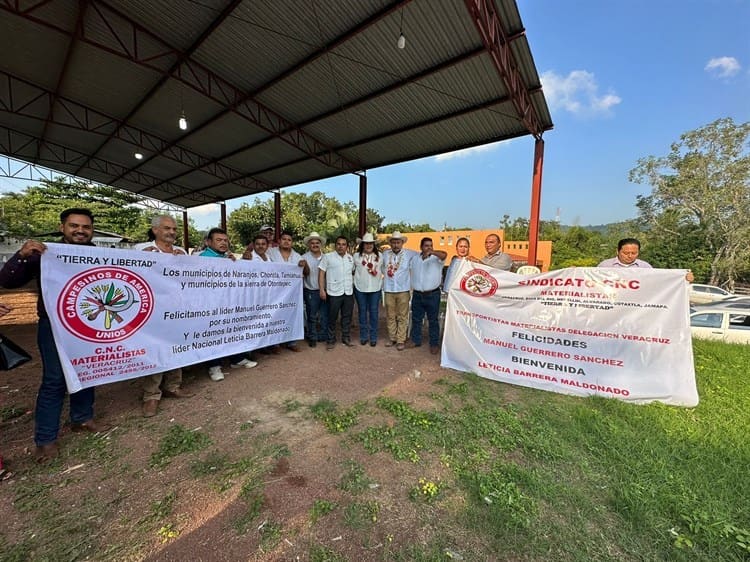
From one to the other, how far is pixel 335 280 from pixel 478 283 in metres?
2.02

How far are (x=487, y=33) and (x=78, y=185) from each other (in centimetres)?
3249

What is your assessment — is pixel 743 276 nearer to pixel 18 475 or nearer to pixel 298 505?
pixel 298 505

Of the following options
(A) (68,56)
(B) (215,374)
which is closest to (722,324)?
(B) (215,374)

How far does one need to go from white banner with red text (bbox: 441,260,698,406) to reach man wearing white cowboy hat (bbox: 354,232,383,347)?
1325 mm

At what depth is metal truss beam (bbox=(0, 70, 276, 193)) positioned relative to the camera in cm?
773

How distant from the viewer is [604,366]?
2.99m

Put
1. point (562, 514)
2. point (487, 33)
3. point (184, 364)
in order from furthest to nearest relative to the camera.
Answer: point (487, 33)
point (184, 364)
point (562, 514)

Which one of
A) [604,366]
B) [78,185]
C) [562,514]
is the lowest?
[562,514]

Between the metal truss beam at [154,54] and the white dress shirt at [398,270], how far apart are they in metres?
5.80

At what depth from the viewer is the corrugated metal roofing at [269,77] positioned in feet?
16.1

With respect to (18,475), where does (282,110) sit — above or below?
above

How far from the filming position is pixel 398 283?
457 centimetres

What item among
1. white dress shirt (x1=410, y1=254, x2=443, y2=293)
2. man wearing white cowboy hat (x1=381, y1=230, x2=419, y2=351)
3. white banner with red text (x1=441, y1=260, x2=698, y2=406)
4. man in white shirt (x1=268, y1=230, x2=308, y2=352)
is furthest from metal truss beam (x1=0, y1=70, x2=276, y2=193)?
white banner with red text (x1=441, y1=260, x2=698, y2=406)

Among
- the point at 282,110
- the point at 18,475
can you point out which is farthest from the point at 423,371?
the point at 282,110
